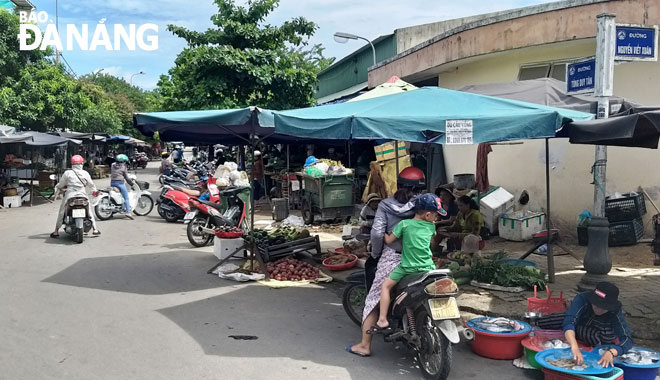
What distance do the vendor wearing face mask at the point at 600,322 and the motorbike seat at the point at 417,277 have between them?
3.64 feet

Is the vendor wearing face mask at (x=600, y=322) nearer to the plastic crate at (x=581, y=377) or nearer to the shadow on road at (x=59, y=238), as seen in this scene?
the plastic crate at (x=581, y=377)

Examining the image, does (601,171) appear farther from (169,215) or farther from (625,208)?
(169,215)

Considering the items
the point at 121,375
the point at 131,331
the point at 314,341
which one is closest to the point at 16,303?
the point at 131,331

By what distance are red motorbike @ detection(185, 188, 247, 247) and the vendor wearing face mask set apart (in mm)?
7007

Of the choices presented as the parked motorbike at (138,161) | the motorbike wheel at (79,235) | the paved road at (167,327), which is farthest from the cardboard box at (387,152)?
the parked motorbike at (138,161)

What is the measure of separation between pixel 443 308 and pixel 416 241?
63 centimetres

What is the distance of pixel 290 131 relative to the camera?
6.55 m

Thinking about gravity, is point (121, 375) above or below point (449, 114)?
below

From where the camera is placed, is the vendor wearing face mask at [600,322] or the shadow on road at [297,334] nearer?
the vendor wearing face mask at [600,322]

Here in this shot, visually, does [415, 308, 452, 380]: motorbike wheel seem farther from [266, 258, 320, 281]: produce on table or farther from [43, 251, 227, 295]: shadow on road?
[43, 251, 227, 295]: shadow on road

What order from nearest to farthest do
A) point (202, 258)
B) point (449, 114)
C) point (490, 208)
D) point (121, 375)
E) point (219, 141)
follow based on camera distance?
point (121, 375), point (449, 114), point (202, 258), point (490, 208), point (219, 141)

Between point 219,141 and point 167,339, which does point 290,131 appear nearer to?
point 167,339

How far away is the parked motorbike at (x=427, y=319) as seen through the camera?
14.5 ft

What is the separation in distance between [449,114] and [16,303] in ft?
18.3
